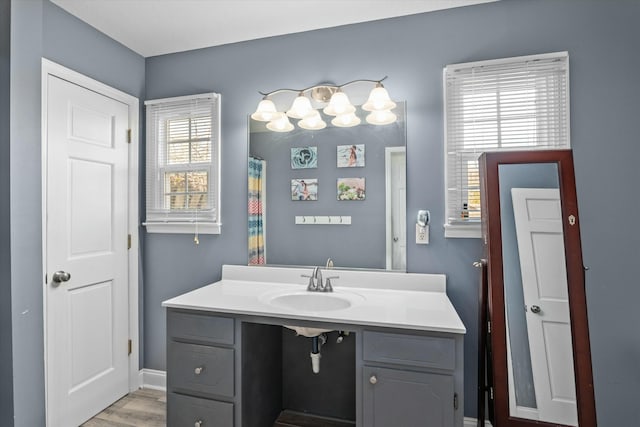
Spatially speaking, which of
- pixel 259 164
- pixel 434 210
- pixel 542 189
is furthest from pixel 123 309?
pixel 542 189

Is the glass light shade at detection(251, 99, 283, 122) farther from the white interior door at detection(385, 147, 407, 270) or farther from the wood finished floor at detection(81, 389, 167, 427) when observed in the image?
A: the wood finished floor at detection(81, 389, 167, 427)

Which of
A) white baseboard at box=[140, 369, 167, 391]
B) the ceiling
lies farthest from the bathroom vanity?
the ceiling

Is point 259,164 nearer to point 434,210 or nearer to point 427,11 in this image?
point 434,210

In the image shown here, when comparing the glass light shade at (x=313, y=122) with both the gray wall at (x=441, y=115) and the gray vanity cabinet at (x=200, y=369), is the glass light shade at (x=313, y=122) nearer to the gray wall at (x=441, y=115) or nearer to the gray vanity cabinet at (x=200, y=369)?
the gray wall at (x=441, y=115)

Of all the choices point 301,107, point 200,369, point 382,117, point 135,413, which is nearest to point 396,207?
point 382,117

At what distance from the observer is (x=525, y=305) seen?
5.34 feet

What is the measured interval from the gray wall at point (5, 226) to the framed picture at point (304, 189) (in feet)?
4.63

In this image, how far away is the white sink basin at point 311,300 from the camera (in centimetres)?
194

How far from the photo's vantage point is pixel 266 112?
216 cm

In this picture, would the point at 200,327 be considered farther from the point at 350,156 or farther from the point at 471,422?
the point at 471,422

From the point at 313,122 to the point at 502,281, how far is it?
1.35m

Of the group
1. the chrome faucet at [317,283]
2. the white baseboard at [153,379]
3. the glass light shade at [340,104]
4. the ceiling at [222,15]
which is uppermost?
the ceiling at [222,15]

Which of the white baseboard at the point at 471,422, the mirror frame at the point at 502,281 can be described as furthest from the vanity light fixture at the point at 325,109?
the white baseboard at the point at 471,422

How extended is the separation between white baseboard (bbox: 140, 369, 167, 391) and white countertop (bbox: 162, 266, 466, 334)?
88 cm
